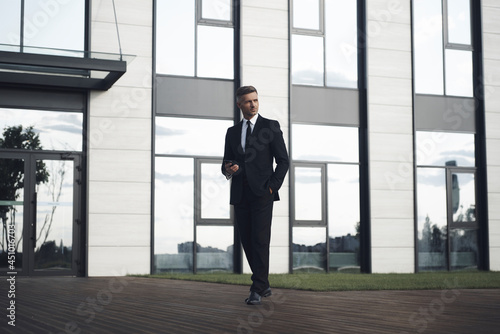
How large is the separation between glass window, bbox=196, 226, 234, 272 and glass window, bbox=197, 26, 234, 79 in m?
2.83

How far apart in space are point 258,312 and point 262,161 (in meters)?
1.31

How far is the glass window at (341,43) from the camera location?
12.9 m

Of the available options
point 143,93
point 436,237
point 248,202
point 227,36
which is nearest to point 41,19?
point 143,93

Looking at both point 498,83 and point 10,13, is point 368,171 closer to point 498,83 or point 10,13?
point 498,83

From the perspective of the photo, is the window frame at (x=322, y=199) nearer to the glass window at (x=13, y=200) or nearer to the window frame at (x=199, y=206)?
the window frame at (x=199, y=206)

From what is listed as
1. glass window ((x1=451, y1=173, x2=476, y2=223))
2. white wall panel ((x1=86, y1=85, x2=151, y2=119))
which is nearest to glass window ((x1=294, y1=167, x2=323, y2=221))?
glass window ((x1=451, y1=173, x2=476, y2=223))

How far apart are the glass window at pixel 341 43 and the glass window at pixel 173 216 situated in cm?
362

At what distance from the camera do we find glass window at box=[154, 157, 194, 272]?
1152 centimetres

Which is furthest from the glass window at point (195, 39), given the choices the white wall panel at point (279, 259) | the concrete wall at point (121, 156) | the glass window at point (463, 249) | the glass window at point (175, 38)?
the glass window at point (463, 249)

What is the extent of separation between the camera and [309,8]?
12945 millimetres

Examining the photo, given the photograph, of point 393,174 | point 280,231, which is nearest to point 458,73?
point 393,174

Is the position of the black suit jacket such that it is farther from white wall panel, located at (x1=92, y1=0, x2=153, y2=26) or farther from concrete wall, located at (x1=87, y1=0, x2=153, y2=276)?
white wall panel, located at (x1=92, y1=0, x2=153, y2=26)

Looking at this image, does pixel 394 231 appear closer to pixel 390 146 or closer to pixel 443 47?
pixel 390 146

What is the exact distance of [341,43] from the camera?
13055 millimetres
